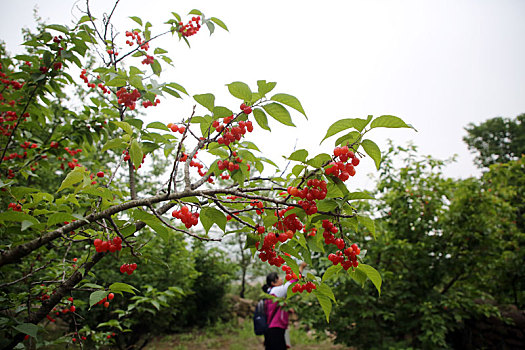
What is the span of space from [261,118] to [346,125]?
0.34 meters

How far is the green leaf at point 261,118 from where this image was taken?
1135mm

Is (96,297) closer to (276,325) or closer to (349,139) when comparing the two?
(349,139)

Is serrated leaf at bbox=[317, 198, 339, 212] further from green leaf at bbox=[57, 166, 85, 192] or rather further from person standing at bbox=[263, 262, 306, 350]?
person standing at bbox=[263, 262, 306, 350]

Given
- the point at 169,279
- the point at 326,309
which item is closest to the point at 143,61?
the point at 326,309

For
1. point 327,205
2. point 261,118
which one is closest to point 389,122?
point 327,205

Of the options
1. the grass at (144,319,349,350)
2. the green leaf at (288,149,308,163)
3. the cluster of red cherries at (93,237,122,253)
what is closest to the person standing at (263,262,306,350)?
the grass at (144,319,349,350)

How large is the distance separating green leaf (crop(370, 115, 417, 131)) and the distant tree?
23607mm

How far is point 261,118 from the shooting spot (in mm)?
1142

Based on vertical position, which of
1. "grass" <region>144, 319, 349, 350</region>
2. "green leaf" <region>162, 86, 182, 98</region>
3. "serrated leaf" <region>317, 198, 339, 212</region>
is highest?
"green leaf" <region>162, 86, 182, 98</region>

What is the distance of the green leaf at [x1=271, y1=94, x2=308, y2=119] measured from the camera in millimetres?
1038

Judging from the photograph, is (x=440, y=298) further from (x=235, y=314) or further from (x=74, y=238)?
(x=235, y=314)

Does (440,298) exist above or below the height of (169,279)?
above

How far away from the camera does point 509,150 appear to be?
2003 cm

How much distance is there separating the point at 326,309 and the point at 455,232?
4.30m
